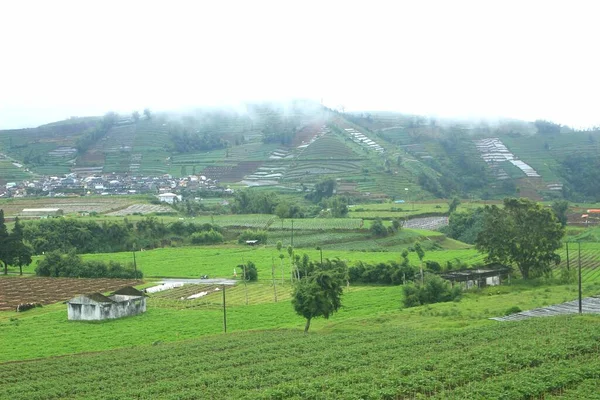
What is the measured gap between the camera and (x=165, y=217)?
352 ft

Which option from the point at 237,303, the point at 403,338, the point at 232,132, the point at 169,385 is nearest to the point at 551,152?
the point at 232,132

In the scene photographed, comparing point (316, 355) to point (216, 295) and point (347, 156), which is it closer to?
point (216, 295)

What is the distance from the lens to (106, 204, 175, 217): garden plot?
4384 inches

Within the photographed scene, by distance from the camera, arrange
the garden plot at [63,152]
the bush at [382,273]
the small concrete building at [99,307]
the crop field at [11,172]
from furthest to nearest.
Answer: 1. the garden plot at [63,152]
2. the crop field at [11,172]
3. the bush at [382,273]
4. the small concrete building at [99,307]

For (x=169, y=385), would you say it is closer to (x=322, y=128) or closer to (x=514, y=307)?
(x=514, y=307)

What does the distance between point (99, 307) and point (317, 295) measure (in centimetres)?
1605

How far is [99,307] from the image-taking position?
4828 centimetres

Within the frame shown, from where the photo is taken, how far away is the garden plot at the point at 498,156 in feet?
491

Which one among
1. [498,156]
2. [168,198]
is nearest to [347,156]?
[498,156]

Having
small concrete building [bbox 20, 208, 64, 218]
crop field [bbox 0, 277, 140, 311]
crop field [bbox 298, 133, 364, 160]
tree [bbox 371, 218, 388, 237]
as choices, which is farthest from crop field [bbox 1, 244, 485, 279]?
crop field [bbox 298, 133, 364, 160]

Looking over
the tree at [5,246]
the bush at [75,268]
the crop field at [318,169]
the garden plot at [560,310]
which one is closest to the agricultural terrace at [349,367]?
the garden plot at [560,310]

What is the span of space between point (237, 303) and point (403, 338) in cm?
2100

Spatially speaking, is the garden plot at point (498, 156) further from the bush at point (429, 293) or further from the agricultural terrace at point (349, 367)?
the agricultural terrace at point (349, 367)

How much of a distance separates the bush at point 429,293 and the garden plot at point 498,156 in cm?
9980
